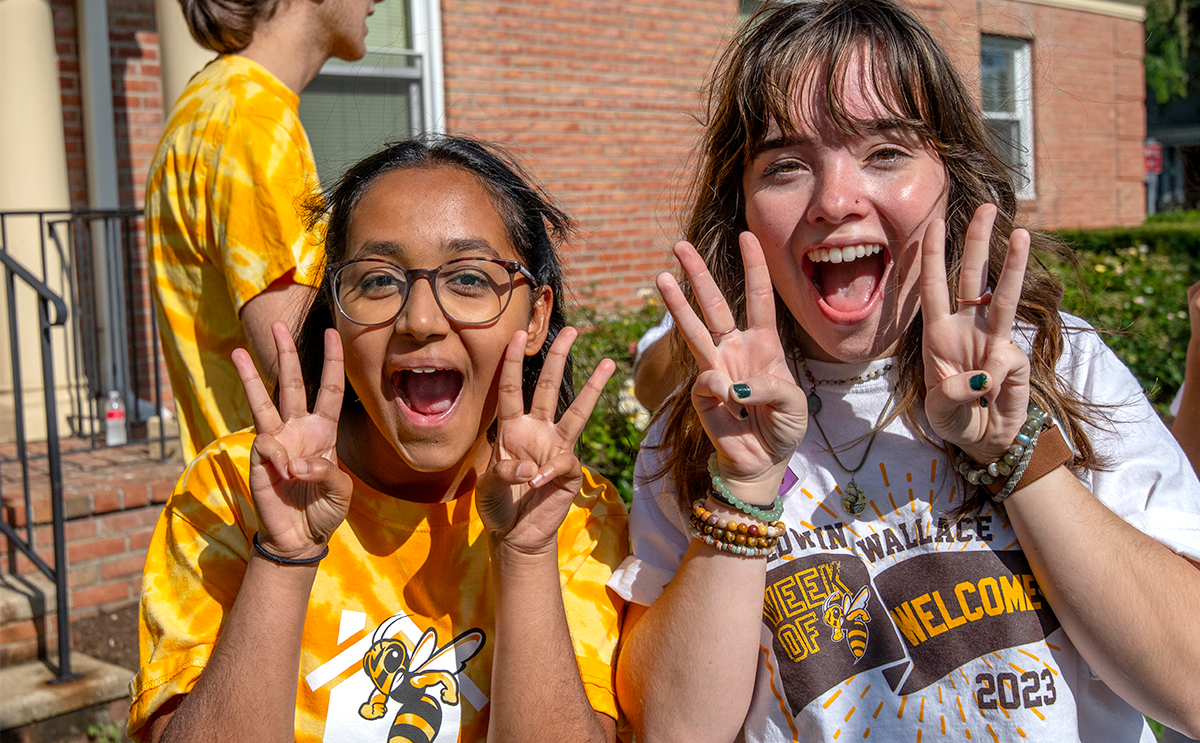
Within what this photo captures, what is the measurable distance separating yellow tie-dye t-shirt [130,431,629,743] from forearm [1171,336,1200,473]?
132cm

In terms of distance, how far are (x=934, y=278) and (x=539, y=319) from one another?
748 mm

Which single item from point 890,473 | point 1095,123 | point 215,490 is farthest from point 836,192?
point 1095,123

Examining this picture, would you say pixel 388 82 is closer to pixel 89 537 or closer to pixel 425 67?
pixel 425 67

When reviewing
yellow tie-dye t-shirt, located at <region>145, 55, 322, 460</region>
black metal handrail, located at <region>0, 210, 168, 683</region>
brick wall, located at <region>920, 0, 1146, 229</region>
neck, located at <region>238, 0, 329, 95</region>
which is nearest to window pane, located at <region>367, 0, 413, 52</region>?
black metal handrail, located at <region>0, 210, 168, 683</region>

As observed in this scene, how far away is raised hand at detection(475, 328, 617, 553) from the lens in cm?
157

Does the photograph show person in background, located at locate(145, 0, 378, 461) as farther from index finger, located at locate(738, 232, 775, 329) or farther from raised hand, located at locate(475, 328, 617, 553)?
index finger, located at locate(738, 232, 775, 329)

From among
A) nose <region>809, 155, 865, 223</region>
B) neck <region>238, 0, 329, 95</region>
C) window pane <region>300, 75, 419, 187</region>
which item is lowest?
nose <region>809, 155, 865, 223</region>

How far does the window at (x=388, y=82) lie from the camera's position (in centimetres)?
670

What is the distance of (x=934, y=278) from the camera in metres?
1.50

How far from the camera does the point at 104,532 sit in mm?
4664

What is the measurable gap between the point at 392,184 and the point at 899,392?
971mm

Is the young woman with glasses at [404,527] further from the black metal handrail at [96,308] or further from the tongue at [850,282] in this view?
the black metal handrail at [96,308]

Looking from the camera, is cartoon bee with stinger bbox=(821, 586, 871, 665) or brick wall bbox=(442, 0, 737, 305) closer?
cartoon bee with stinger bbox=(821, 586, 871, 665)

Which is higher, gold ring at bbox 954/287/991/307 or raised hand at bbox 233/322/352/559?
gold ring at bbox 954/287/991/307
